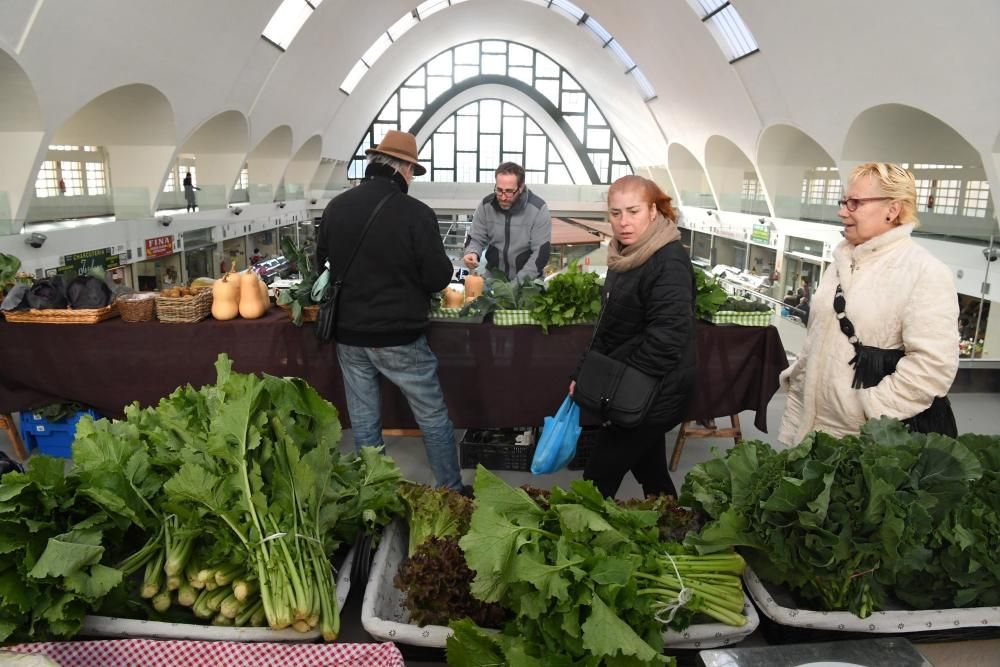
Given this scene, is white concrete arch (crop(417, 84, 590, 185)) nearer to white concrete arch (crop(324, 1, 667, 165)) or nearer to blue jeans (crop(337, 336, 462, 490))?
white concrete arch (crop(324, 1, 667, 165))

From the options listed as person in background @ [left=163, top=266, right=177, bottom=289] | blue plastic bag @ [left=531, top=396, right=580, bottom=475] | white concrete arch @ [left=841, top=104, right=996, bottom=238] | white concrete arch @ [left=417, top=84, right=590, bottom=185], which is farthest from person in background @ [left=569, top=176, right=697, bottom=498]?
white concrete arch @ [left=417, top=84, right=590, bottom=185]

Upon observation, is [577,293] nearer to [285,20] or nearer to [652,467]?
[652,467]

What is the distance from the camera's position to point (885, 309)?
2.31m

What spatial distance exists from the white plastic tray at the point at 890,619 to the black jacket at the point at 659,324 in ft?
4.08

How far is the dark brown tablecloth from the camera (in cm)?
424

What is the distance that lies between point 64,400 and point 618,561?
4203 millimetres

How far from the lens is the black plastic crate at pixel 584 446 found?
14.5 ft

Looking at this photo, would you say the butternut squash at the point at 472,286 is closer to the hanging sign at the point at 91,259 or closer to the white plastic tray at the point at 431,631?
the white plastic tray at the point at 431,631

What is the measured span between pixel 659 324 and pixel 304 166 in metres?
32.0

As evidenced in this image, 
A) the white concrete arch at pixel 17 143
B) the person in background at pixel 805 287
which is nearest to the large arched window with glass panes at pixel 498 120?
the person in background at pixel 805 287

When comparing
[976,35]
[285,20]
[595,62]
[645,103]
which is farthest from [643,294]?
[595,62]

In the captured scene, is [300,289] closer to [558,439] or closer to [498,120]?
[558,439]

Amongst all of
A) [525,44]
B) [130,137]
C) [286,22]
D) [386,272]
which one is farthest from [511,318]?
[525,44]

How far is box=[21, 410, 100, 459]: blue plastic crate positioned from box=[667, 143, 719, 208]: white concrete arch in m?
27.1
